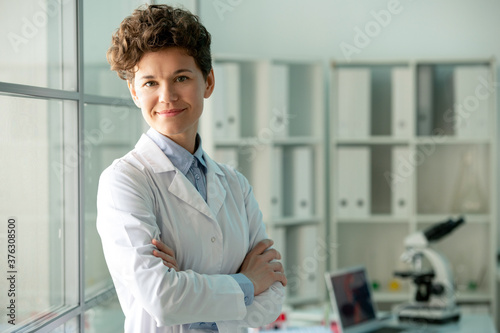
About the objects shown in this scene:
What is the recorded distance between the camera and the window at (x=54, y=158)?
121cm

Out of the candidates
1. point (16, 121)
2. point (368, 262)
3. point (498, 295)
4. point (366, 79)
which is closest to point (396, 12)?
point (366, 79)

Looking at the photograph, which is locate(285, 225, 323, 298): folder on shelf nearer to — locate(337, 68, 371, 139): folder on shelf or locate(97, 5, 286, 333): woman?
locate(337, 68, 371, 139): folder on shelf

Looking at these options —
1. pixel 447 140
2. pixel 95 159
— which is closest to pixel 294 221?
pixel 447 140

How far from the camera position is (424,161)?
389 centimetres

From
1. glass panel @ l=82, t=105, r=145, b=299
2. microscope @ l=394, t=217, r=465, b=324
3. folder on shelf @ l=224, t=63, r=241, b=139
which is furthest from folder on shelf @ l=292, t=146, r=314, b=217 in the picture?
glass panel @ l=82, t=105, r=145, b=299

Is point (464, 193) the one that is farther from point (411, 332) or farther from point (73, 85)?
point (73, 85)

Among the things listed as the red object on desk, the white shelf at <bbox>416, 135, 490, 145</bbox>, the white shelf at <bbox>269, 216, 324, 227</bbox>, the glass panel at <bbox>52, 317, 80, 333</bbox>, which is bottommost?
the red object on desk

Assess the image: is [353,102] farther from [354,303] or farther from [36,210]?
[36,210]

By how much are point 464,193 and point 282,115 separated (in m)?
1.31

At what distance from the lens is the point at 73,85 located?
149 cm

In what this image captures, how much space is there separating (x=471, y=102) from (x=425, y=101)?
0.92 ft

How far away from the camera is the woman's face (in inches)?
48.5

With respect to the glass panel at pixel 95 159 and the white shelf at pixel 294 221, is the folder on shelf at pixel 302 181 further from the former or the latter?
the glass panel at pixel 95 159

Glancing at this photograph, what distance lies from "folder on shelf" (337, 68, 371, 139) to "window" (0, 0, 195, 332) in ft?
7.03
